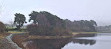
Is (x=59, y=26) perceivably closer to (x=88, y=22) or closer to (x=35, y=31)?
(x=35, y=31)

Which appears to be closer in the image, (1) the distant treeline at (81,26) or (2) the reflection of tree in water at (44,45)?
(2) the reflection of tree in water at (44,45)

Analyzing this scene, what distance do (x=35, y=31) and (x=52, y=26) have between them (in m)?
9.33

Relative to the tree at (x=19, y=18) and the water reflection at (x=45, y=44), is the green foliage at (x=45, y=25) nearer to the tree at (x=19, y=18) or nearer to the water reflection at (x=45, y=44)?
the tree at (x=19, y=18)

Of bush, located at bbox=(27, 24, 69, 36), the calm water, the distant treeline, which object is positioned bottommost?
the calm water

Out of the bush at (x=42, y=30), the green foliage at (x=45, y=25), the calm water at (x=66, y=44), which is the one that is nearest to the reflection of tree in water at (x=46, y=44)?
the calm water at (x=66, y=44)

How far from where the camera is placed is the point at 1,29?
55062 mm

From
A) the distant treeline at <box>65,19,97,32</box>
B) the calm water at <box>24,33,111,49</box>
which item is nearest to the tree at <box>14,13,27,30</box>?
the calm water at <box>24,33,111,49</box>

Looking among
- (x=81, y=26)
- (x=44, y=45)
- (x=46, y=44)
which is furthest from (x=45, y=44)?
(x=81, y=26)

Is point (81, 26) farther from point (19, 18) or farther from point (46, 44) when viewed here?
point (46, 44)

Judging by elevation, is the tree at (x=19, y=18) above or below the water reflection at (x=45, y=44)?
above

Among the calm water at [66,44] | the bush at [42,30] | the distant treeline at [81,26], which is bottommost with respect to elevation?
the calm water at [66,44]

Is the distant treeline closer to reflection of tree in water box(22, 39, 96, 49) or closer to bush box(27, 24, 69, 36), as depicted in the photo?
bush box(27, 24, 69, 36)

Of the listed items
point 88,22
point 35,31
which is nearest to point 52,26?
point 35,31

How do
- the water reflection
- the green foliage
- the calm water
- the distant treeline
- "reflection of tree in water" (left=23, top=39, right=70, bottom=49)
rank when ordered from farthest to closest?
the distant treeline < the green foliage < the calm water < the water reflection < "reflection of tree in water" (left=23, top=39, right=70, bottom=49)
